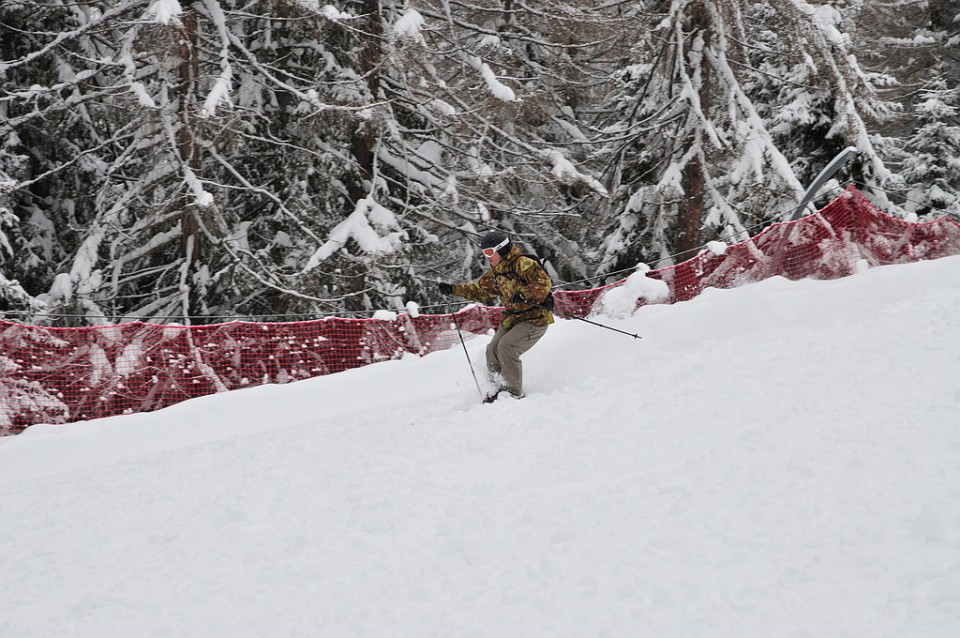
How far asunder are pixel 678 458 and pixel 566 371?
2.95m

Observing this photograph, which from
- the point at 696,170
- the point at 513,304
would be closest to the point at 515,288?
the point at 513,304

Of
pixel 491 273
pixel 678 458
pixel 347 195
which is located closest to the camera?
pixel 678 458

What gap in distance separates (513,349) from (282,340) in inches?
133

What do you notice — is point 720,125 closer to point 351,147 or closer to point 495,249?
point 351,147

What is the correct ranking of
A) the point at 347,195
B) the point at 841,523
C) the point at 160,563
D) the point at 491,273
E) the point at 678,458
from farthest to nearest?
1. the point at 347,195
2. the point at 491,273
3. the point at 678,458
4. the point at 160,563
5. the point at 841,523

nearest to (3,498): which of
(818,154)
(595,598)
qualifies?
(595,598)

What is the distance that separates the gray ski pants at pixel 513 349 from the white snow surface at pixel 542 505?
0.94ft

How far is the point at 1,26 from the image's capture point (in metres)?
12.7

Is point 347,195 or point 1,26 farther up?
point 1,26

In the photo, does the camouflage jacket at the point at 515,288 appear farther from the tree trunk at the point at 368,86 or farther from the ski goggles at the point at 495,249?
the tree trunk at the point at 368,86

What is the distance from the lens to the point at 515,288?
738 cm

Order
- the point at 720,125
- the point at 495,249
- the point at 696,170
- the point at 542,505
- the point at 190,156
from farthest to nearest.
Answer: the point at 720,125, the point at 696,170, the point at 190,156, the point at 495,249, the point at 542,505

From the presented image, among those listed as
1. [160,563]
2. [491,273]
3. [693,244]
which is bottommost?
[693,244]

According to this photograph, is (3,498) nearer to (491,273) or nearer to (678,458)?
(491,273)
